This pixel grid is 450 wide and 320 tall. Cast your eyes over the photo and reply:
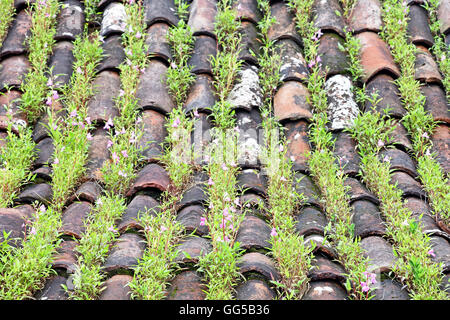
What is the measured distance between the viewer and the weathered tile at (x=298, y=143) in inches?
143

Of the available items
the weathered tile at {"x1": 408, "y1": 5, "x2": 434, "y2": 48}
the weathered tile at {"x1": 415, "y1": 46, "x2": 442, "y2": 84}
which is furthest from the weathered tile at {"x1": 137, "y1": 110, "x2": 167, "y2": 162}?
the weathered tile at {"x1": 408, "y1": 5, "x2": 434, "y2": 48}

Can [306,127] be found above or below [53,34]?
below

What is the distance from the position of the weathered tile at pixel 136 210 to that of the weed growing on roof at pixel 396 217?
4.33 feet

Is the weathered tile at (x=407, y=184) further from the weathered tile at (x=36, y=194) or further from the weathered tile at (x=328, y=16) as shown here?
the weathered tile at (x=36, y=194)

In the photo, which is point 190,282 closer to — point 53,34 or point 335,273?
point 335,273

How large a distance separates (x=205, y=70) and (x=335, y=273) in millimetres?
1890

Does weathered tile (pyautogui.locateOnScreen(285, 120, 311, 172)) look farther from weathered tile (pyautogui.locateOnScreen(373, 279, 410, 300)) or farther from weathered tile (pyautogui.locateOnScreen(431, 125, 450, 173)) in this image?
weathered tile (pyautogui.locateOnScreen(373, 279, 410, 300))

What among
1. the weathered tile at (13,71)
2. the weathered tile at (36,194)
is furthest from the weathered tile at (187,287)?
the weathered tile at (13,71)

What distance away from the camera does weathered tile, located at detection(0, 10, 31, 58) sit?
14.0ft

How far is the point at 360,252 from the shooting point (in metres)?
3.07
